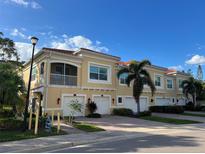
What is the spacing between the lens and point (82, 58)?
23016 millimetres

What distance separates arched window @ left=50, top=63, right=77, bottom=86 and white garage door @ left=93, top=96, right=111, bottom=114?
346 cm

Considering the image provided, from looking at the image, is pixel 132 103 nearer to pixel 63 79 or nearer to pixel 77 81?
pixel 77 81

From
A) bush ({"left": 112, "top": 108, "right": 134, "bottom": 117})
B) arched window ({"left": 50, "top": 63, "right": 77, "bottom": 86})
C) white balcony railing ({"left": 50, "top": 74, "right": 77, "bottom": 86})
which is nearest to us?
white balcony railing ({"left": 50, "top": 74, "right": 77, "bottom": 86})

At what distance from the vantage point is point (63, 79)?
22.0 metres

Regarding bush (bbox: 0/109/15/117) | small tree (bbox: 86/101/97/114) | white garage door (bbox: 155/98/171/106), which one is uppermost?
white garage door (bbox: 155/98/171/106)

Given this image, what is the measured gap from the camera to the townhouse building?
20938 millimetres

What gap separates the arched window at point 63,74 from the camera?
2150 centimetres

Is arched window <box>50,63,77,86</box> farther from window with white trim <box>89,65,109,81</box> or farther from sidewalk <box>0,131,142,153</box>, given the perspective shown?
sidewalk <box>0,131,142,153</box>

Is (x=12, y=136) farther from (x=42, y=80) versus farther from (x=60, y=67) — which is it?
(x=60, y=67)

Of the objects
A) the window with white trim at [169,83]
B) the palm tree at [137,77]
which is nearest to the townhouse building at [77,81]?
the palm tree at [137,77]

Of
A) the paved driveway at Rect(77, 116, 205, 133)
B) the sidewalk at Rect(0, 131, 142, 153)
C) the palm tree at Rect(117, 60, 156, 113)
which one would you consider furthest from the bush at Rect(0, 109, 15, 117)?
the palm tree at Rect(117, 60, 156, 113)

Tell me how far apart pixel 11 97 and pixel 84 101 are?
367 inches

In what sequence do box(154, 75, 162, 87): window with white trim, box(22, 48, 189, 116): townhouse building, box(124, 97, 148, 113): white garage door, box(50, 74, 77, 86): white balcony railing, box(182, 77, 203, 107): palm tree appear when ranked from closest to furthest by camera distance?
box(22, 48, 189, 116): townhouse building → box(50, 74, 77, 86): white balcony railing → box(124, 97, 148, 113): white garage door → box(154, 75, 162, 87): window with white trim → box(182, 77, 203, 107): palm tree

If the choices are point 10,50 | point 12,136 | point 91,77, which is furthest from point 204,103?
point 12,136
